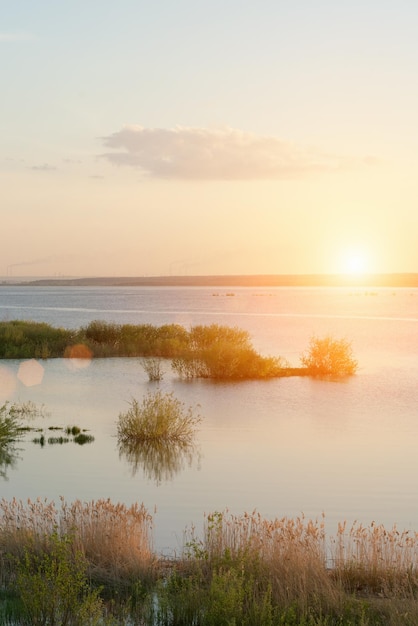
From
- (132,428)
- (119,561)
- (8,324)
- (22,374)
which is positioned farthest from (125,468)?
(8,324)

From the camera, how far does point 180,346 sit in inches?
A: 1892

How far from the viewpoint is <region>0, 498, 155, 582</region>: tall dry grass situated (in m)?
11.3

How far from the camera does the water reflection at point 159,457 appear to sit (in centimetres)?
2017

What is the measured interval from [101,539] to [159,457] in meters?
10.5

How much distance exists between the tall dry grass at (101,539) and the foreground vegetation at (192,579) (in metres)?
0.01

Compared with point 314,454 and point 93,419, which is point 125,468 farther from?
point 93,419

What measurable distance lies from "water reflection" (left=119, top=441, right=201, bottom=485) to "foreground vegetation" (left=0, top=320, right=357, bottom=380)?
15.6 meters

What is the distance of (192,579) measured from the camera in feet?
35.5

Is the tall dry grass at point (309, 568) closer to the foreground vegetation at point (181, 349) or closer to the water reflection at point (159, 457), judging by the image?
the water reflection at point (159, 457)

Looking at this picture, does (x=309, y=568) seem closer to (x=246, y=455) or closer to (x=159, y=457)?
(x=246, y=455)

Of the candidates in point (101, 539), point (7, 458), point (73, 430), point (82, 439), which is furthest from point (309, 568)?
point (73, 430)

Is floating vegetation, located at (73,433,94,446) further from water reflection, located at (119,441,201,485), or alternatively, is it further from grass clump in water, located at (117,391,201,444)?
water reflection, located at (119,441,201,485)

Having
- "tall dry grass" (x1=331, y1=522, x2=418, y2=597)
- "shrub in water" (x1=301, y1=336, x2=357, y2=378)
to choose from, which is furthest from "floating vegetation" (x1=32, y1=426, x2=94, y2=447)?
"shrub in water" (x1=301, y1=336, x2=357, y2=378)

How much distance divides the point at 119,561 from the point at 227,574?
2061 millimetres
